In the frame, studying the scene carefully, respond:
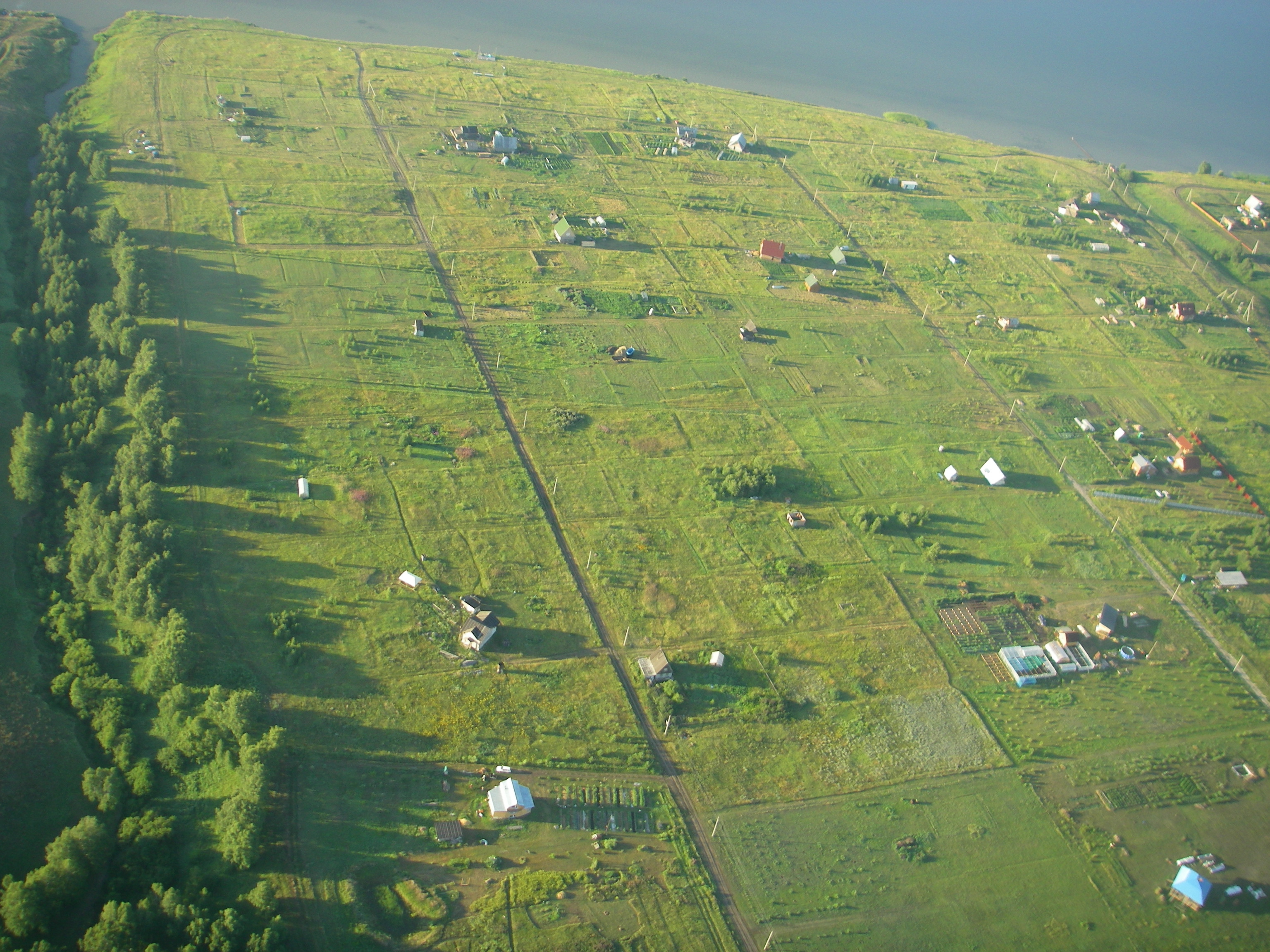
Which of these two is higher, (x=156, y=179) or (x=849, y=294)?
(x=156, y=179)

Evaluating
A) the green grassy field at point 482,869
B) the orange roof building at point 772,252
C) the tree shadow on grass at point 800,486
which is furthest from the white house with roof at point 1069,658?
the orange roof building at point 772,252

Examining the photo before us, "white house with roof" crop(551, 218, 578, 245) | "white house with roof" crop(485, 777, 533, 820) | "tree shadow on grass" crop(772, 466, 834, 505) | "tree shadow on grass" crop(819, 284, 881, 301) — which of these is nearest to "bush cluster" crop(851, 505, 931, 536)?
"tree shadow on grass" crop(772, 466, 834, 505)

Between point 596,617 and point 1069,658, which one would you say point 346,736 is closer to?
point 596,617

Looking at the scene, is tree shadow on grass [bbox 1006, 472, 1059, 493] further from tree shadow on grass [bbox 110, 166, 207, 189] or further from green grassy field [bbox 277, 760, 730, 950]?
tree shadow on grass [bbox 110, 166, 207, 189]

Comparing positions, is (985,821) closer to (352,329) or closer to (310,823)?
(310,823)

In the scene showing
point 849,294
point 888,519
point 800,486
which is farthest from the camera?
point 849,294

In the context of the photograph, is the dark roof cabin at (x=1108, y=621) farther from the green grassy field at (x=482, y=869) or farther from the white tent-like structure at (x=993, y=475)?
the green grassy field at (x=482, y=869)

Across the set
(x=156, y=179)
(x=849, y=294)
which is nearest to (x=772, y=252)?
(x=849, y=294)
